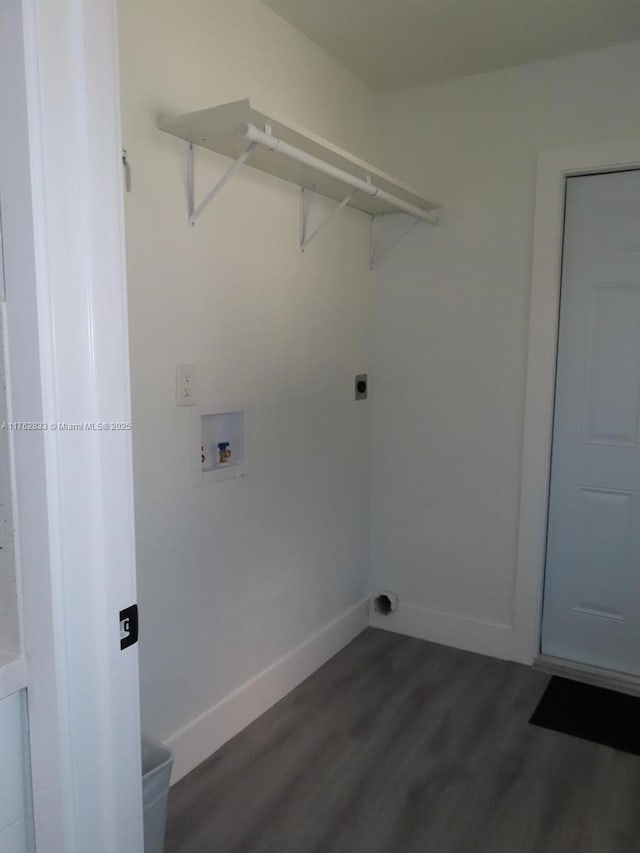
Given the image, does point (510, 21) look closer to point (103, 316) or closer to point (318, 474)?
point (318, 474)

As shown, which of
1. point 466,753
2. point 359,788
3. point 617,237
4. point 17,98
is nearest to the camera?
point 17,98

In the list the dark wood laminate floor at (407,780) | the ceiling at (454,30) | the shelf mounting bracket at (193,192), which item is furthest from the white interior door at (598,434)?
the shelf mounting bracket at (193,192)

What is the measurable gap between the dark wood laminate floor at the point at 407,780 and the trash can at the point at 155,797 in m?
0.28

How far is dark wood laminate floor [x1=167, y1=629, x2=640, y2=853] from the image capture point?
69.3 inches

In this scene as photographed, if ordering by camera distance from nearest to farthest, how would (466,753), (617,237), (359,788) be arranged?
(359,788) → (466,753) → (617,237)

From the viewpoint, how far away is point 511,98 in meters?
2.56

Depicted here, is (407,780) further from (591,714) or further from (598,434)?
(598,434)

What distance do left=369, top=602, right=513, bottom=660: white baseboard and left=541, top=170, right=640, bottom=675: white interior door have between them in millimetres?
254

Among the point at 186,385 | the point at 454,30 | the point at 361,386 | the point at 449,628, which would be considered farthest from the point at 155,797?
the point at 454,30

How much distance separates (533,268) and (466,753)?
1.82 metres

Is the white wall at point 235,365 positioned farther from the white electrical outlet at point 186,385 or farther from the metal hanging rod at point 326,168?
the metal hanging rod at point 326,168

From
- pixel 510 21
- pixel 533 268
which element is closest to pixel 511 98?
pixel 510 21

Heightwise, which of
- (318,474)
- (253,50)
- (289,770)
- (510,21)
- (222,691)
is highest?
(510,21)

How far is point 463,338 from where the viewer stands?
2.75 metres
